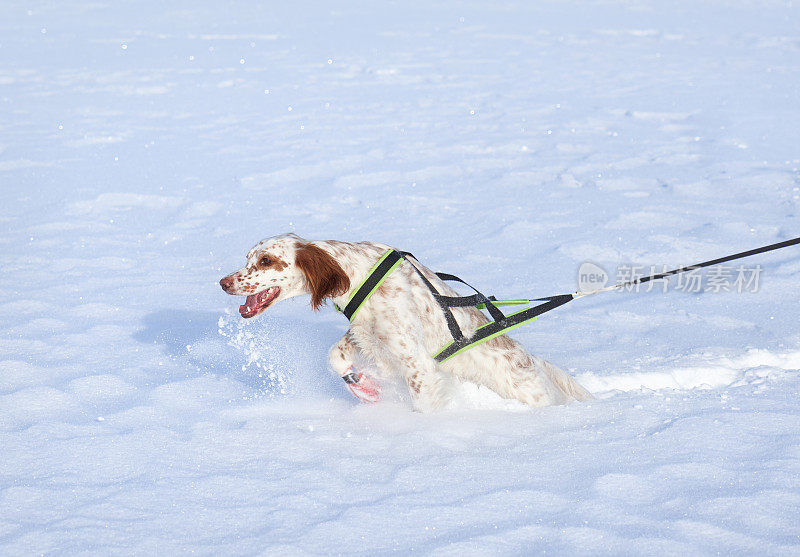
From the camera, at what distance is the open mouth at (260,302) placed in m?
3.73

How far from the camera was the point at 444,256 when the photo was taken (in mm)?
6418

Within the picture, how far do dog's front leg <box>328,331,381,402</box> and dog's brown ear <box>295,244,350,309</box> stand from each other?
0.39 m

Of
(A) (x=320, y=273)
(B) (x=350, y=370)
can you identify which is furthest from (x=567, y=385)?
(A) (x=320, y=273)

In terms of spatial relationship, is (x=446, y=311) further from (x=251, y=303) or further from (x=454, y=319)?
(x=251, y=303)

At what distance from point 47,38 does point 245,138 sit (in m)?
7.67

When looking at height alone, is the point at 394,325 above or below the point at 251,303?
below

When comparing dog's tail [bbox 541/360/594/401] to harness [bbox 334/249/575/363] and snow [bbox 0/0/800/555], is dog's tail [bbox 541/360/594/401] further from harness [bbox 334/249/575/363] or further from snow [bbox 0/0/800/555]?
harness [bbox 334/249/575/363]

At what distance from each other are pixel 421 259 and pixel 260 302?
111 inches

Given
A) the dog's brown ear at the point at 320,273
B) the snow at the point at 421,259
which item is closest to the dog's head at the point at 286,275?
the dog's brown ear at the point at 320,273

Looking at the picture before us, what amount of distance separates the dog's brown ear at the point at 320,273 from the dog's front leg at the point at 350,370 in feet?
1.28

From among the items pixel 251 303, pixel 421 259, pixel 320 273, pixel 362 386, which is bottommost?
pixel 362 386

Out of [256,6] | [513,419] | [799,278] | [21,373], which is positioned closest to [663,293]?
[799,278]

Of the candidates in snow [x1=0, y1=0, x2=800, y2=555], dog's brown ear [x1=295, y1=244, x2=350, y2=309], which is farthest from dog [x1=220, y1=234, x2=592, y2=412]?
snow [x1=0, y1=0, x2=800, y2=555]

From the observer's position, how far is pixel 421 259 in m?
6.41
